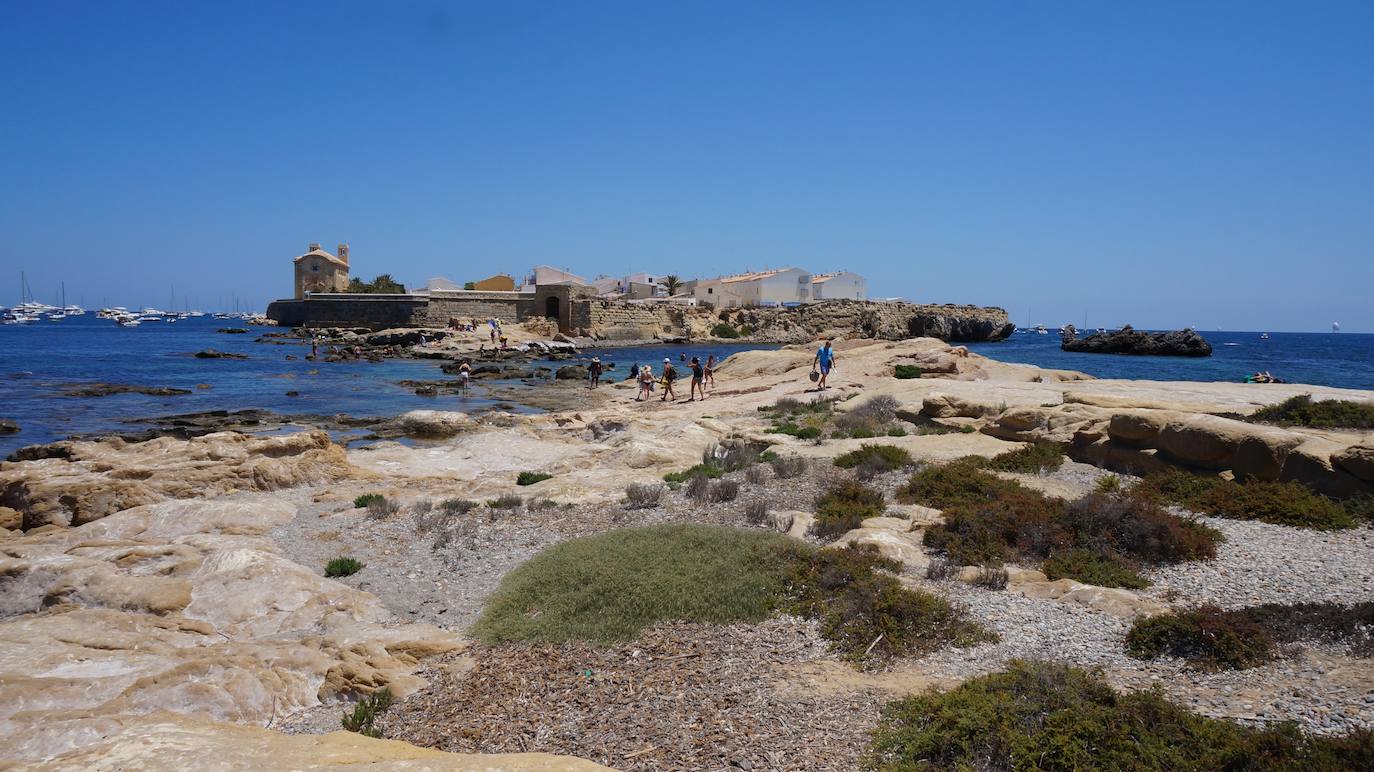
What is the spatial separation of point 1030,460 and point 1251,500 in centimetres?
369

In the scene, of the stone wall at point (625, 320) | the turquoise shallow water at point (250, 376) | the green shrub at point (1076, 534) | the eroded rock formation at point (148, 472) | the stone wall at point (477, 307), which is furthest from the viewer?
the stone wall at point (625, 320)

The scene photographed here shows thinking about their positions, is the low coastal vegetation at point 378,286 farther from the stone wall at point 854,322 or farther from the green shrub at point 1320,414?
the green shrub at point 1320,414

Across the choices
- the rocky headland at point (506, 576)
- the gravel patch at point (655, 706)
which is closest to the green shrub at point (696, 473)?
the rocky headland at point (506, 576)

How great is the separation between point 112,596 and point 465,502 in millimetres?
5755

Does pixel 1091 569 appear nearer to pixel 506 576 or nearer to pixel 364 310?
pixel 506 576

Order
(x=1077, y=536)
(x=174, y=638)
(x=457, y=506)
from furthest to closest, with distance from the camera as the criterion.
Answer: (x=457, y=506) → (x=1077, y=536) → (x=174, y=638)

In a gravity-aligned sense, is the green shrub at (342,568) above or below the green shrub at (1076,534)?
below

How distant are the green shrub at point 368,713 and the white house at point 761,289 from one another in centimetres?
8792

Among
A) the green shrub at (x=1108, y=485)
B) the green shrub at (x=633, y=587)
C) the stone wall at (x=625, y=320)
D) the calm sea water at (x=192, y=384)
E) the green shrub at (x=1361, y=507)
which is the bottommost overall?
the calm sea water at (x=192, y=384)

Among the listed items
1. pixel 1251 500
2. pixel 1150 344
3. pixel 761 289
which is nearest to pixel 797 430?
pixel 1251 500

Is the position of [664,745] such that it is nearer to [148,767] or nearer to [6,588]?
[148,767]

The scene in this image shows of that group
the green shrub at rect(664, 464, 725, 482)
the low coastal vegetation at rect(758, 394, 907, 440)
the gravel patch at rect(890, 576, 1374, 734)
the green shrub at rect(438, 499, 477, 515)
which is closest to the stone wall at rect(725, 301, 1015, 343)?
the low coastal vegetation at rect(758, 394, 907, 440)

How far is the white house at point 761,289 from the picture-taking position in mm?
96312

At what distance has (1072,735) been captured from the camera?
5238 millimetres
